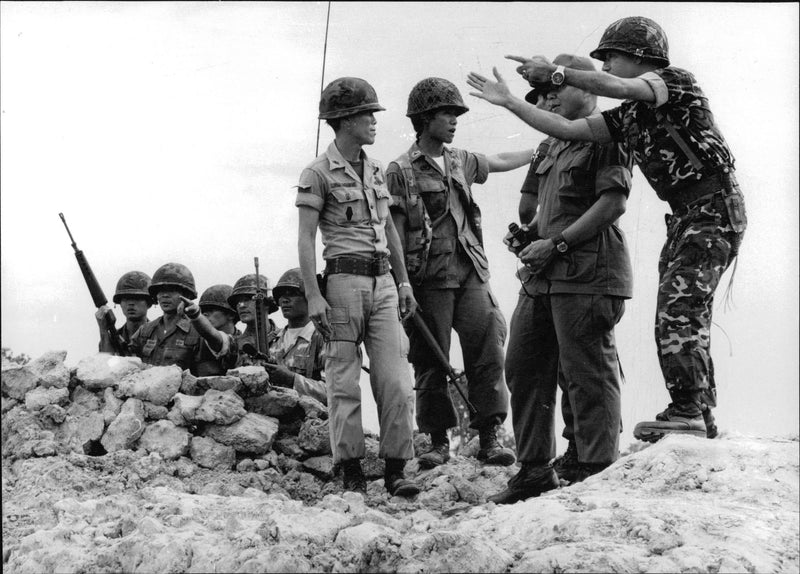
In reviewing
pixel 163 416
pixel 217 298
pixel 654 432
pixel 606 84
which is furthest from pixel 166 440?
pixel 606 84

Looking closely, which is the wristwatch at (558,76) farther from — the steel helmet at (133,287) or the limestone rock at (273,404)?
the steel helmet at (133,287)

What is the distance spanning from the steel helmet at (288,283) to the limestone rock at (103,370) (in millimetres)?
1357

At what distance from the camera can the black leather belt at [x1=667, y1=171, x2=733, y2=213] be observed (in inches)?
231

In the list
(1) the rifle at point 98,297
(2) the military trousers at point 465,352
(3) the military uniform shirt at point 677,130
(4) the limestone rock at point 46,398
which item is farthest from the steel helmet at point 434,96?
(1) the rifle at point 98,297

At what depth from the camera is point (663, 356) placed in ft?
19.0

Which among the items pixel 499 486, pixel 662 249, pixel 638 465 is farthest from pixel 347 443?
pixel 662 249

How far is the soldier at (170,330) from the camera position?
29.8ft

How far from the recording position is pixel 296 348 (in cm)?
902

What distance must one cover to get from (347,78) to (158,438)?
9.15ft

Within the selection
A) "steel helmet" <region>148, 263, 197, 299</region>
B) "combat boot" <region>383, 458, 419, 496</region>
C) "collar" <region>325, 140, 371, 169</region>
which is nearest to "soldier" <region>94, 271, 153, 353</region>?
"steel helmet" <region>148, 263, 197, 299</region>

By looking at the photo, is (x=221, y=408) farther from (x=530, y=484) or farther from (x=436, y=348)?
(x=530, y=484)

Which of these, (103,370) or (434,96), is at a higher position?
(434,96)

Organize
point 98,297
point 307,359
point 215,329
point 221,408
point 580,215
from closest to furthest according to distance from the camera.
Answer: point 580,215
point 221,408
point 215,329
point 307,359
point 98,297

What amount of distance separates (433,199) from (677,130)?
7.28ft
